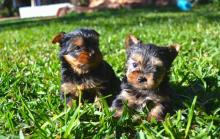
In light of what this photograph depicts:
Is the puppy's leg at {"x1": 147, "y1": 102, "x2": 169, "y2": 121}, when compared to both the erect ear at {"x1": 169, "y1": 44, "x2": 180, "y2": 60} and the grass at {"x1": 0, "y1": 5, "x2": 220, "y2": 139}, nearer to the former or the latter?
the grass at {"x1": 0, "y1": 5, "x2": 220, "y2": 139}

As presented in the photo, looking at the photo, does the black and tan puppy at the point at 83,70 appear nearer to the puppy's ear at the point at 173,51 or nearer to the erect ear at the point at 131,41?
the erect ear at the point at 131,41

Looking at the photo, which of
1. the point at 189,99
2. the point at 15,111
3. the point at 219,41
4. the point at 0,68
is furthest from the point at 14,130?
the point at 219,41

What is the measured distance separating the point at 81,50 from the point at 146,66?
0.87 metres

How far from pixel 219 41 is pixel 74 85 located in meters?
4.87

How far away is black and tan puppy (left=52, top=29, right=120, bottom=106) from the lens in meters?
5.29

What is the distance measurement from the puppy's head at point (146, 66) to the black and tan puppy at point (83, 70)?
0.55 metres

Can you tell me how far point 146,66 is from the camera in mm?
4660

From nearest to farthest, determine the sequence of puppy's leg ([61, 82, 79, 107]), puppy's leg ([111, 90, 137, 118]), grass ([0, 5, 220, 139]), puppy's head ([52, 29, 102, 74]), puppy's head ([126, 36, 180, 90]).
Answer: grass ([0, 5, 220, 139]) < puppy's head ([126, 36, 180, 90]) < puppy's leg ([111, 90, 137, 118]) < puppy's head ([52, 29, 102, 74]) < puppy's leg ([61, 82, 79, 107])

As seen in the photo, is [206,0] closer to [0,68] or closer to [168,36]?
[168,36]

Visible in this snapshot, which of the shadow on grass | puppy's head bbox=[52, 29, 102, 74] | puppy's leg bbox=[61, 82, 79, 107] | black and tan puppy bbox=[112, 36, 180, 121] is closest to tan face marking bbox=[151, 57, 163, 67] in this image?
black and tan puppy bbox=[112, 36, 180, 121]

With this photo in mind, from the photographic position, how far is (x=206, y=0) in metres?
30.2

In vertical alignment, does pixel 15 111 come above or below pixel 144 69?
below

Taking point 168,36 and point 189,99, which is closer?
point 189,99

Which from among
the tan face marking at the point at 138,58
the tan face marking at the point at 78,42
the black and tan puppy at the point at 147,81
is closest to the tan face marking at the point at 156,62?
the black and tan puppy at the point at 147,81
